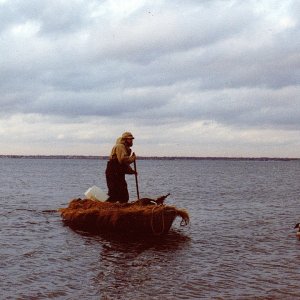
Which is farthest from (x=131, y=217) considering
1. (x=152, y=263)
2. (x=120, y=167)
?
(x=152, y=263)

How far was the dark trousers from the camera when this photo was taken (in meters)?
16.3

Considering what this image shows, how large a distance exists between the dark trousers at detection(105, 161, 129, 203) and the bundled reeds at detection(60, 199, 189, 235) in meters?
0.59

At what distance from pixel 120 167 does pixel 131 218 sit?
214cm

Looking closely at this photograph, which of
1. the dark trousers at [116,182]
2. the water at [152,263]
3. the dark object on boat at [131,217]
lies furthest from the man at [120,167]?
Answer: the water at [152,263]

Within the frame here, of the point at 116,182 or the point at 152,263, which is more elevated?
the point at 116,182

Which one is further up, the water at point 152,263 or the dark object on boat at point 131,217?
the dark object on boat at point 131,217

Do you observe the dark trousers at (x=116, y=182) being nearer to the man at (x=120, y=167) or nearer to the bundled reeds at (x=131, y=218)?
the man at (x=120, y=167)

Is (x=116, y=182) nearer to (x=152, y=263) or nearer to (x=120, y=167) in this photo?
(x=120, y=167)

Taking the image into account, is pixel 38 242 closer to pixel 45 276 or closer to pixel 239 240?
pixel 45 276

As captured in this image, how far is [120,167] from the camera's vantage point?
16.4 m

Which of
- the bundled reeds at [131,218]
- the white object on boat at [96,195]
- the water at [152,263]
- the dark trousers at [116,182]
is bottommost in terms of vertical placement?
the water at [152,263]

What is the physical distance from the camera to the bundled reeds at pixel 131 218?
14.9m

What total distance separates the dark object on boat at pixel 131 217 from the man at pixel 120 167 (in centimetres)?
65

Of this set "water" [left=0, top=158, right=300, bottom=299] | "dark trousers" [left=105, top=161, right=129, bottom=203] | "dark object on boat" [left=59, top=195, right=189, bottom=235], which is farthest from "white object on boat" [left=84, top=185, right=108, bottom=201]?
"water" [left=0, top=158, right=300, bottom=299]
